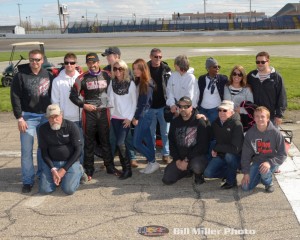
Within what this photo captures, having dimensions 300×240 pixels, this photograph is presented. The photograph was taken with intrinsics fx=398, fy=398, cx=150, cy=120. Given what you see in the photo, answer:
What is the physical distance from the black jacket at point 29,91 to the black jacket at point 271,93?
10.3 ft

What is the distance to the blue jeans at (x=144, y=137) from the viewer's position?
6379 millimetres

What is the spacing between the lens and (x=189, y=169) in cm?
→ 597

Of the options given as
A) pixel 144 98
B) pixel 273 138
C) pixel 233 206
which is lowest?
pixel 233 206

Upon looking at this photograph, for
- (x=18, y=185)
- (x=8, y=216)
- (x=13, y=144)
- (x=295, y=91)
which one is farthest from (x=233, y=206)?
(x=295, y=91)

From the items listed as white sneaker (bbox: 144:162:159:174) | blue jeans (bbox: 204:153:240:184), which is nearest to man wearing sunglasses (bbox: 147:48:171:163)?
white sneaker (bbox: 144:162:159:174)

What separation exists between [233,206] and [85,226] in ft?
6.11

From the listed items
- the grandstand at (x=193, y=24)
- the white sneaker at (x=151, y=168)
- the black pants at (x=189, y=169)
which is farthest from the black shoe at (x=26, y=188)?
the grandstand at (x=193, y=24)

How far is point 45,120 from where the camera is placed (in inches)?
235

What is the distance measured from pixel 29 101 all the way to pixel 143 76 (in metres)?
1.72

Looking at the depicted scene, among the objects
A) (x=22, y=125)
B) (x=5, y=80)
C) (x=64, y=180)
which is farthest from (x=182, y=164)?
(x=5, y=80)

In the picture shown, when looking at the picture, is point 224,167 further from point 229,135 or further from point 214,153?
point 229,135

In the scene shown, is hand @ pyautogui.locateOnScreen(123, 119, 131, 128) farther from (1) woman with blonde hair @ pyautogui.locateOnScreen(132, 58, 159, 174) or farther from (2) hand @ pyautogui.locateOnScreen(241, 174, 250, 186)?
(2) hand @ pyautogui.locateOnScreen(241, 174, 250, 186)

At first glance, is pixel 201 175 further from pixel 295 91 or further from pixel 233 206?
pixel 295 91

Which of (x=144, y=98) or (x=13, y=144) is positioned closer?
(x=144, y=98)
